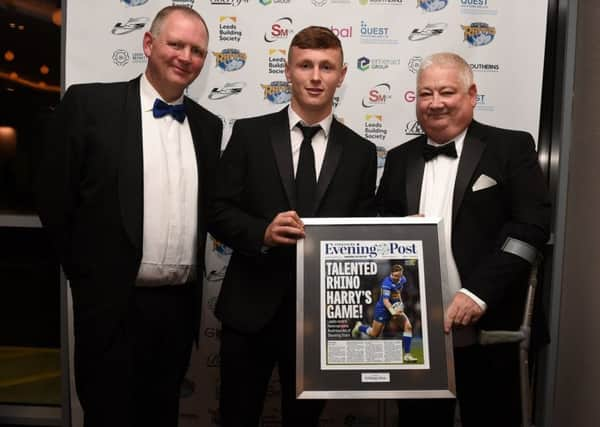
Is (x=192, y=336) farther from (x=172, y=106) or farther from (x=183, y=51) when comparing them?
(x=183, y=51)

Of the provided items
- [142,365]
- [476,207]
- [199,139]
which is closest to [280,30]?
[199,139]

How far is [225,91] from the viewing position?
3.26m

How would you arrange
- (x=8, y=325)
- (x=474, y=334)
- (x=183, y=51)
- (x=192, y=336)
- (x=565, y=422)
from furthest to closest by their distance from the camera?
(x=8, y=325) < (x=565, y=422) < (x=192, y=336) < (x=183, y=51) < (x=474, y=334)

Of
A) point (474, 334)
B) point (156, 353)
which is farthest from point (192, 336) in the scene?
point (474, 334)

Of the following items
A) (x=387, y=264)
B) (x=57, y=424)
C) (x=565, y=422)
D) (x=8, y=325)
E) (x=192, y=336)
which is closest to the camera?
(x=387, y=264)

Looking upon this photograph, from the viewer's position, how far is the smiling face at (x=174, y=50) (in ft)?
7.95

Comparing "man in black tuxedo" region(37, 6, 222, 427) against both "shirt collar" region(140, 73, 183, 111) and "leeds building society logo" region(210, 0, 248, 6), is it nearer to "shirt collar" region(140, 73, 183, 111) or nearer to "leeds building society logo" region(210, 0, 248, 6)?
"shirt collar" region(140, 73, 183, 111)

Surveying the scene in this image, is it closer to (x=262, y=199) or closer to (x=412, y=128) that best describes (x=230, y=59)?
(x=412, y=128)

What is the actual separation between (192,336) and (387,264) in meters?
1.05

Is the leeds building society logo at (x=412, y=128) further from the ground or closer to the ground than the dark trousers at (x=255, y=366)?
further from the ground

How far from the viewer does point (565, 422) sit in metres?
3.06

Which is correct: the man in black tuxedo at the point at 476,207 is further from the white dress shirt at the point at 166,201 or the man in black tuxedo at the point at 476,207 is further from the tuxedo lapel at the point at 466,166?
the white dress shirt at the point at 166,201

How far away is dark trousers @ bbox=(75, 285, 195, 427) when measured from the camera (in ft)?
7.76

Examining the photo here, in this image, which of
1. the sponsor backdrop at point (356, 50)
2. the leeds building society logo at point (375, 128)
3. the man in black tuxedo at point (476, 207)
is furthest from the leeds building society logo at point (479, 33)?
the man in black tuxedo at point (476, 207)
